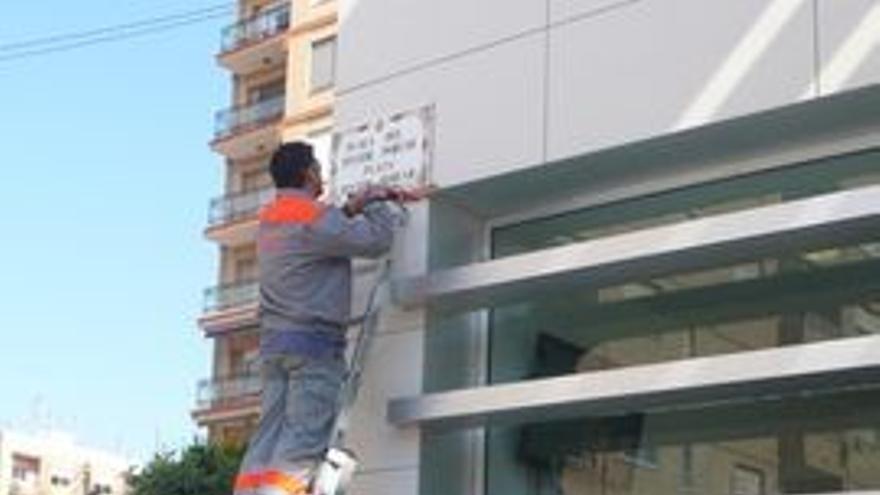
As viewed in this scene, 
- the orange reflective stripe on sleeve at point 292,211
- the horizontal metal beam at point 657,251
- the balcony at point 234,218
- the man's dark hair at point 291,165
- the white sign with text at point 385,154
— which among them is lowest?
the horizontal metal beam at point 657,251

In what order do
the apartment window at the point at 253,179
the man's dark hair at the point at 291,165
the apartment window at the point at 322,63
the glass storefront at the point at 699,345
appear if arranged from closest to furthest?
1. the glass storefront at the point at 699,345
2. the man's dark hair at the point at 291,165
3. the apartment window at the point at 322,63
4. the apartment window at the point at 253,179

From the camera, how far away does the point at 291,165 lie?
5477mm

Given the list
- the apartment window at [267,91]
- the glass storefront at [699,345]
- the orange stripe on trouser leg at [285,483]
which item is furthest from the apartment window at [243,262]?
the orange stripe on trouser leg at [285,483]

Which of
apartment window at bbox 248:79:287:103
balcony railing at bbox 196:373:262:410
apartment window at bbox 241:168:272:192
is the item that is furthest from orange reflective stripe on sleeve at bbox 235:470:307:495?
apartment window at bbox 248:79:287:103

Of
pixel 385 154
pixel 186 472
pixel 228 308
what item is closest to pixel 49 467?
pixel 228 308

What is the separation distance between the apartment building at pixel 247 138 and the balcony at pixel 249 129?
3 cm

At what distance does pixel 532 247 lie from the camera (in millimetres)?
5781

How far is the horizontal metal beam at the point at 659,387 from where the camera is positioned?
4.48 m

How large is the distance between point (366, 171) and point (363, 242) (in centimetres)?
57

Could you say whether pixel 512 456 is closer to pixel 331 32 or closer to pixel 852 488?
pixel 852 488

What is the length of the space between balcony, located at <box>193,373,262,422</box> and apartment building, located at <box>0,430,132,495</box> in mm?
30539

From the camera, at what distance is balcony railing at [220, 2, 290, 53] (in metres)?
44.2

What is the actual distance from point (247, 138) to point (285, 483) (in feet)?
130

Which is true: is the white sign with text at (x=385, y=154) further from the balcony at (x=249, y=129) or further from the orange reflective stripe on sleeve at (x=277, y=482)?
the balcony at (x=249, y=129)
